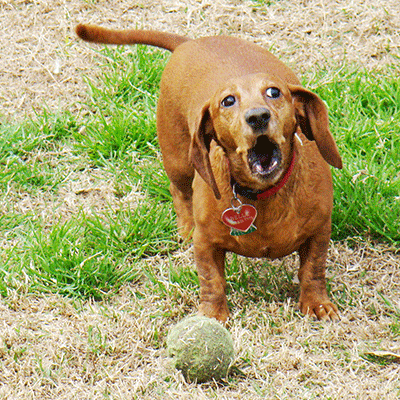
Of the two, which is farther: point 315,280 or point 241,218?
point 315,280

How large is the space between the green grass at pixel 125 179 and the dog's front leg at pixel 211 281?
0.59ft

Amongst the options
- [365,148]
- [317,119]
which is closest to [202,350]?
[317,119]

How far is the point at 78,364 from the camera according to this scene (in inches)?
121

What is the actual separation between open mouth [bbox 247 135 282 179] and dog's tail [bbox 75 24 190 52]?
49.2 inches

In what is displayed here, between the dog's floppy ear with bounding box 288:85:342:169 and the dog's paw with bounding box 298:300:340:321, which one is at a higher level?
the dog's floppy ear with bounding box 288:85:342:169

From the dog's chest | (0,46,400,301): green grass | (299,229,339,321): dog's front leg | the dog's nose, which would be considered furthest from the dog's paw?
the dog's nose

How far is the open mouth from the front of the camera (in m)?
2.81

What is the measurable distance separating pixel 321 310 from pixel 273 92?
0.96 m

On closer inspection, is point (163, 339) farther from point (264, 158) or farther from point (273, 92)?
point (273, 92)

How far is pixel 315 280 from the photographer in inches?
128

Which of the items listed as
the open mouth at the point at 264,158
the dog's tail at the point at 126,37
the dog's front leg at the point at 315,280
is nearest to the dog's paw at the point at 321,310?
the dog's front leg at the point at 315,280

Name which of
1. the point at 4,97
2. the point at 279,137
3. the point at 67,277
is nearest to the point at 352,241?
the point at 279,137

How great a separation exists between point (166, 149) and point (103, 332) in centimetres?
98

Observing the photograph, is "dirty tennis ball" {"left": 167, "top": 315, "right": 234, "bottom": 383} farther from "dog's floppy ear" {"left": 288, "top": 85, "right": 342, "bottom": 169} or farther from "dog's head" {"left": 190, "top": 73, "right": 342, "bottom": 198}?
"dog's floppy ear" {"left": 288, "top": 85, "right": 342, "bottom": 169}
